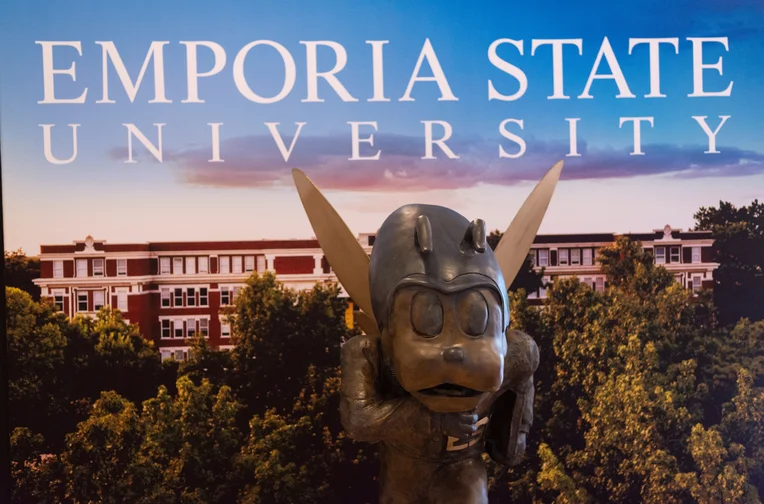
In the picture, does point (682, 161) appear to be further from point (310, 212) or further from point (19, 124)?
point (19, 124)

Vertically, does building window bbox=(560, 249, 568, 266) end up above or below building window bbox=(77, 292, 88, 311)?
above

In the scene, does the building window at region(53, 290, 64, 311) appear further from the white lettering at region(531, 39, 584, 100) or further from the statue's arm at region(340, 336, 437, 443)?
the white lettering at region(531, 39, 584, 100)

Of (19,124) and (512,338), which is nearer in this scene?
(512,338)

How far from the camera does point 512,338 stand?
1410 mm

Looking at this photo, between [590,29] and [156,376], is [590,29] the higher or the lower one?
the higher one

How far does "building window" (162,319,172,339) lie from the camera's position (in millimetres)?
2348

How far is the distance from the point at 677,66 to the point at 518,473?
1.43m

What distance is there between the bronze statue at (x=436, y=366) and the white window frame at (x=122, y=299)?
3.58 feet

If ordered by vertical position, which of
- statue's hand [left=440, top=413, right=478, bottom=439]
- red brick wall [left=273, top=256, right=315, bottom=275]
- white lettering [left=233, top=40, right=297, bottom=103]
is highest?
white lettering [left=233, top=40, right=297, bottom=103]

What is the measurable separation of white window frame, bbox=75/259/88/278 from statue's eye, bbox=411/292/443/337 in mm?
1444

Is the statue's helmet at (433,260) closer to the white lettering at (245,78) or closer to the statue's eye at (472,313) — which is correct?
the statue's eye at (472,313)

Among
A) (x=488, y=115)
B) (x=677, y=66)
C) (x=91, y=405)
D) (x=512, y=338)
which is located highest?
(x=677, y=66)

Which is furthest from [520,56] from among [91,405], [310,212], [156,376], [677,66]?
[91,405]

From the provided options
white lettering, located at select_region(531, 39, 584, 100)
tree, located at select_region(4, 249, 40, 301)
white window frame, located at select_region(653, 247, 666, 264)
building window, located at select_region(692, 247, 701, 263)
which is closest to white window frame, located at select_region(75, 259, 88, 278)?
tree, located at select_region(4, 249, 40, 301)
